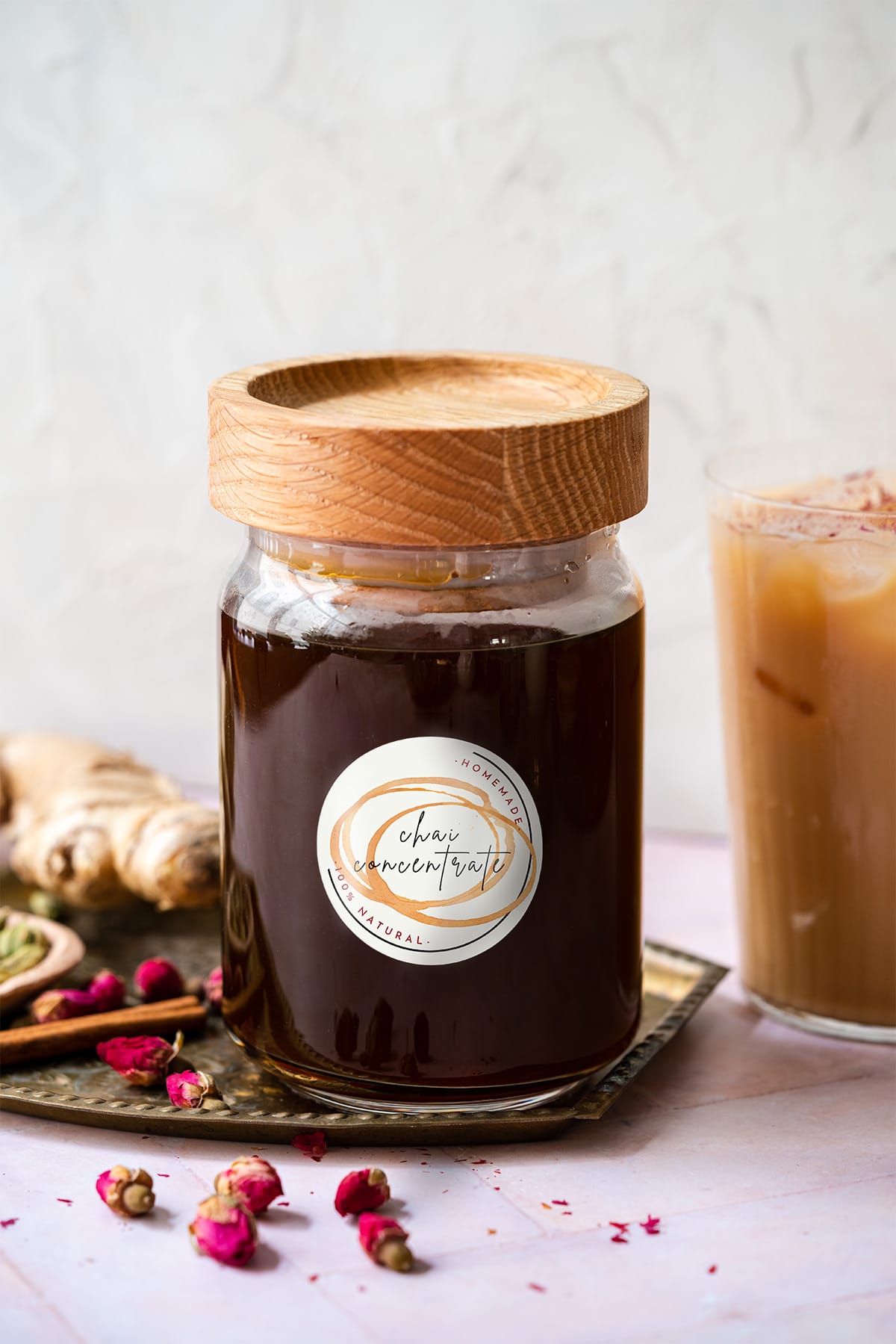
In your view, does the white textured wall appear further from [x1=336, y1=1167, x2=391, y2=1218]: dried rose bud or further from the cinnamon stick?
[x1=336, y1=1167, x2=391, y2=1218]: dried rose bud

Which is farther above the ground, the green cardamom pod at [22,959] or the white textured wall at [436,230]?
the white textured wall at [436,230]

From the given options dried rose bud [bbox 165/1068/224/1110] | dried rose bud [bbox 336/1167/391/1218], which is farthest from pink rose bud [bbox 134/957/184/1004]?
dried rose bud [bbox 336/1167/391/1218]

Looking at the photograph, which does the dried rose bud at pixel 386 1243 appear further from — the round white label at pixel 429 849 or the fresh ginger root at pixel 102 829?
the fresh ginger root at pixel 102 829

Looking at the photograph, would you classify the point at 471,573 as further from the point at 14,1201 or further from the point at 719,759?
the point at 719,759

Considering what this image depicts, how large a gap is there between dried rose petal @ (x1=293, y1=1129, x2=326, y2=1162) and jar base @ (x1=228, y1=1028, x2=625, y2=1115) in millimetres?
21

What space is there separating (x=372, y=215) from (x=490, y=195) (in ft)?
0.28

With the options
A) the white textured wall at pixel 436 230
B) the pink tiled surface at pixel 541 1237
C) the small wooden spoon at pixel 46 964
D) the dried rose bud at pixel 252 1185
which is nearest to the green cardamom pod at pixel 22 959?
the small wooden spoon at pixel 46 964

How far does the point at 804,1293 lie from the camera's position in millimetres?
584

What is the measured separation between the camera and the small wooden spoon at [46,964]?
777 millimetres

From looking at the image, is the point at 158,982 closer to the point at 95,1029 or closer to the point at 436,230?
the point at 95,1029

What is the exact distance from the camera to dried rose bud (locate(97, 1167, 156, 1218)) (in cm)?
62

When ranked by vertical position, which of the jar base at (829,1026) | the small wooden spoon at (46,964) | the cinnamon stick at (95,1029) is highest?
the small wooden spoon at (46,964)

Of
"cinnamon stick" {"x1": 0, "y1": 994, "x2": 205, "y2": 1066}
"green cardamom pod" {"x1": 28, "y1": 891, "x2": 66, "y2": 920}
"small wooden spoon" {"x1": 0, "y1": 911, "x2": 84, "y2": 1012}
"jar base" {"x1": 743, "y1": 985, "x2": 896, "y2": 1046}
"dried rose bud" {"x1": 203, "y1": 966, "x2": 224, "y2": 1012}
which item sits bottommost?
"jar base" {"x1": 743, "y1": 985, "x2": 896, "y2": 1046}

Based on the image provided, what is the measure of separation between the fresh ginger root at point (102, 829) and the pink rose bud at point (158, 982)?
73mm
